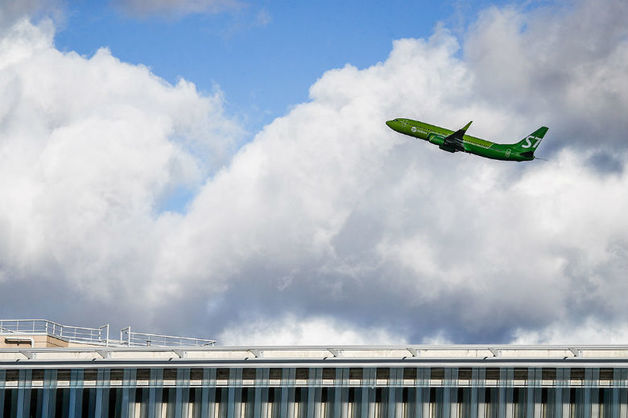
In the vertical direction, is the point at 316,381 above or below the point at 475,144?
below

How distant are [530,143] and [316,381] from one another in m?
72.6

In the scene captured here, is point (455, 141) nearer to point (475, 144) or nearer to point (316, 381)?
point (475, 144)

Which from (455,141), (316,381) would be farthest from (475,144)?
(316,381)

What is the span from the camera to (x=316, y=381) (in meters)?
73.1

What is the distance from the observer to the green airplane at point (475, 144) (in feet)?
436

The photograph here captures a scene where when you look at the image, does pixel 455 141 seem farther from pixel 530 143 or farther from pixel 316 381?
pixel 316 381

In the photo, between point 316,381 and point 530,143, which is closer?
point 316,381

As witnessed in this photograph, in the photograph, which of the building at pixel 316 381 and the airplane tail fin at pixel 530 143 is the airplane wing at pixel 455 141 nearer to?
the airplane tail fin at pixel 530 143

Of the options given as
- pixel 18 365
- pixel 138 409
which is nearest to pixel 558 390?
pixel 138 409

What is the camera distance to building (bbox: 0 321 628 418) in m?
71.3

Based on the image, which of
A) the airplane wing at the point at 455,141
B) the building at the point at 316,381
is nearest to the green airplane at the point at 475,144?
the airplane wing at the point at 455,141

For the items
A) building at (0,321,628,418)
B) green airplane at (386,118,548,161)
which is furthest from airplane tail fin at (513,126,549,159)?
building at (0,321,628,418)

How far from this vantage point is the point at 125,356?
7450 centimetres

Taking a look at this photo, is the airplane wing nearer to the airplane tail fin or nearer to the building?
the airplane tail fin
